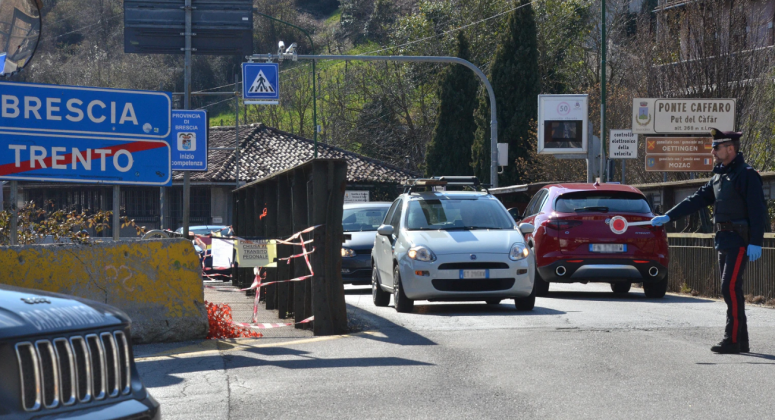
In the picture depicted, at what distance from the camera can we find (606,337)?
9289mm

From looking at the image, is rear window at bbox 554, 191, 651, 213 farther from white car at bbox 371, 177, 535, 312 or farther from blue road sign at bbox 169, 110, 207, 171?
blue road sign at bbox 169, 110, 207, 171

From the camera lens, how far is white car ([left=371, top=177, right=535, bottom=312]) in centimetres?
1200

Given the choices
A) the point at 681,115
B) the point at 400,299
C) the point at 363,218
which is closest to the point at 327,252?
the point at 400,299

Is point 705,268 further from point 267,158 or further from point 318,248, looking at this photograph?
point 267,158

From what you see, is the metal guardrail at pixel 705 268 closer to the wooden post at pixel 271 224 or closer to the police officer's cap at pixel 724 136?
the police officer's cap at pixel 724 136

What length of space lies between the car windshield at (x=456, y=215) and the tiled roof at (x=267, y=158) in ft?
119

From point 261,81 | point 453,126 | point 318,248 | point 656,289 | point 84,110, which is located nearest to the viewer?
point 318,248

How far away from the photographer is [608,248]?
14617 mm

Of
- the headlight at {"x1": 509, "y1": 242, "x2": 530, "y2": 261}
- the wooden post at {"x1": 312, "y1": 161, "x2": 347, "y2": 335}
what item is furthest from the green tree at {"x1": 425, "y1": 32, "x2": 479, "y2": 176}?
the wooden post at {"x1": 312, "y1": 161, "x2": 347, "y2": 335}

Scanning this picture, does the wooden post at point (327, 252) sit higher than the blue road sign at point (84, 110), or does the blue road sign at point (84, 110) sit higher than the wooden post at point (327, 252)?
the blue road sign at point (84, 110)

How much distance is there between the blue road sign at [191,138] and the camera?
24016 mm

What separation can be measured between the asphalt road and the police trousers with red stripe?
0.75 feet

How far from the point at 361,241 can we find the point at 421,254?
5.85 meters

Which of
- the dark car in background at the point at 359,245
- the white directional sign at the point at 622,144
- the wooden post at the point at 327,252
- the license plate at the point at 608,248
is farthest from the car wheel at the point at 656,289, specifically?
the white directional sign at the point at 622,144
